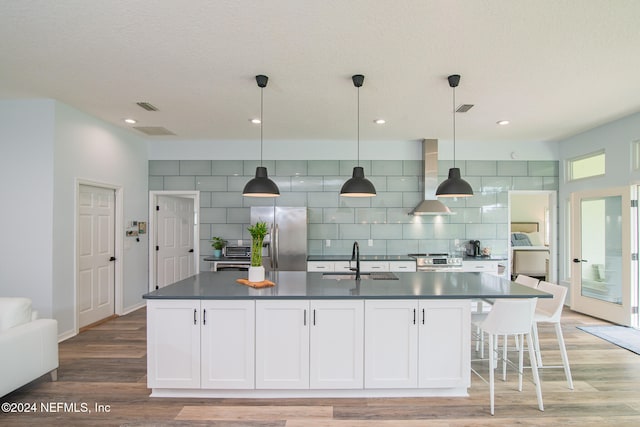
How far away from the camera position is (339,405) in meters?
2.64

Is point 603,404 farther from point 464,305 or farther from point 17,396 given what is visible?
point 17,396

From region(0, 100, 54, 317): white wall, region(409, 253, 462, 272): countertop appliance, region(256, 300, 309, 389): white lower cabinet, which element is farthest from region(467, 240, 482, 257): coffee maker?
region(0, 100, 54, 317): white wall

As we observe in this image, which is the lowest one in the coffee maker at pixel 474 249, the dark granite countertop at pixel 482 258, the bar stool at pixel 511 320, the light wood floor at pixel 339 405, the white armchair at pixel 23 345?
the light wood floor at pixel 339 405

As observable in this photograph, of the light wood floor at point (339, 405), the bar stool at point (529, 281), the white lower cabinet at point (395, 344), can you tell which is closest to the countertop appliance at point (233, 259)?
the light wood floor at point (339, 405)

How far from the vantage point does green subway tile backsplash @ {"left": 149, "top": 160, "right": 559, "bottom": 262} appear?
5922 mm

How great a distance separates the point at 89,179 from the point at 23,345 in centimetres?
243

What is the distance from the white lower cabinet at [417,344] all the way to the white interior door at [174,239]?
4.56 m

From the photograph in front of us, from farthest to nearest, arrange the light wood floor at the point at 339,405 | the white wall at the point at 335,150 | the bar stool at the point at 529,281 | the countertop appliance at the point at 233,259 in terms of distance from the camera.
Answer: the white wall at the point at 335,150 < the countertop appliance at the point at 233,259 < the bar stool at the point at 529,281 < the light wood floor at the point at 339,405

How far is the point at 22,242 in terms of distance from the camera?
12.7 ft

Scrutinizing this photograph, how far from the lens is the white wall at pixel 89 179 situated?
13.1ft

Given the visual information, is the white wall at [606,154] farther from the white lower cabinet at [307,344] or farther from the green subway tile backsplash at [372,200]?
the white lower cabinet at [307,344]

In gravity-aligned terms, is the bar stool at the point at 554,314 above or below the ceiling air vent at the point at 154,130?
below

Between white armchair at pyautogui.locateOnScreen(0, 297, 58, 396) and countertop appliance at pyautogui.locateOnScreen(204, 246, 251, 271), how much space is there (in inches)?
102

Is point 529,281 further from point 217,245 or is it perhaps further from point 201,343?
point 217,245
